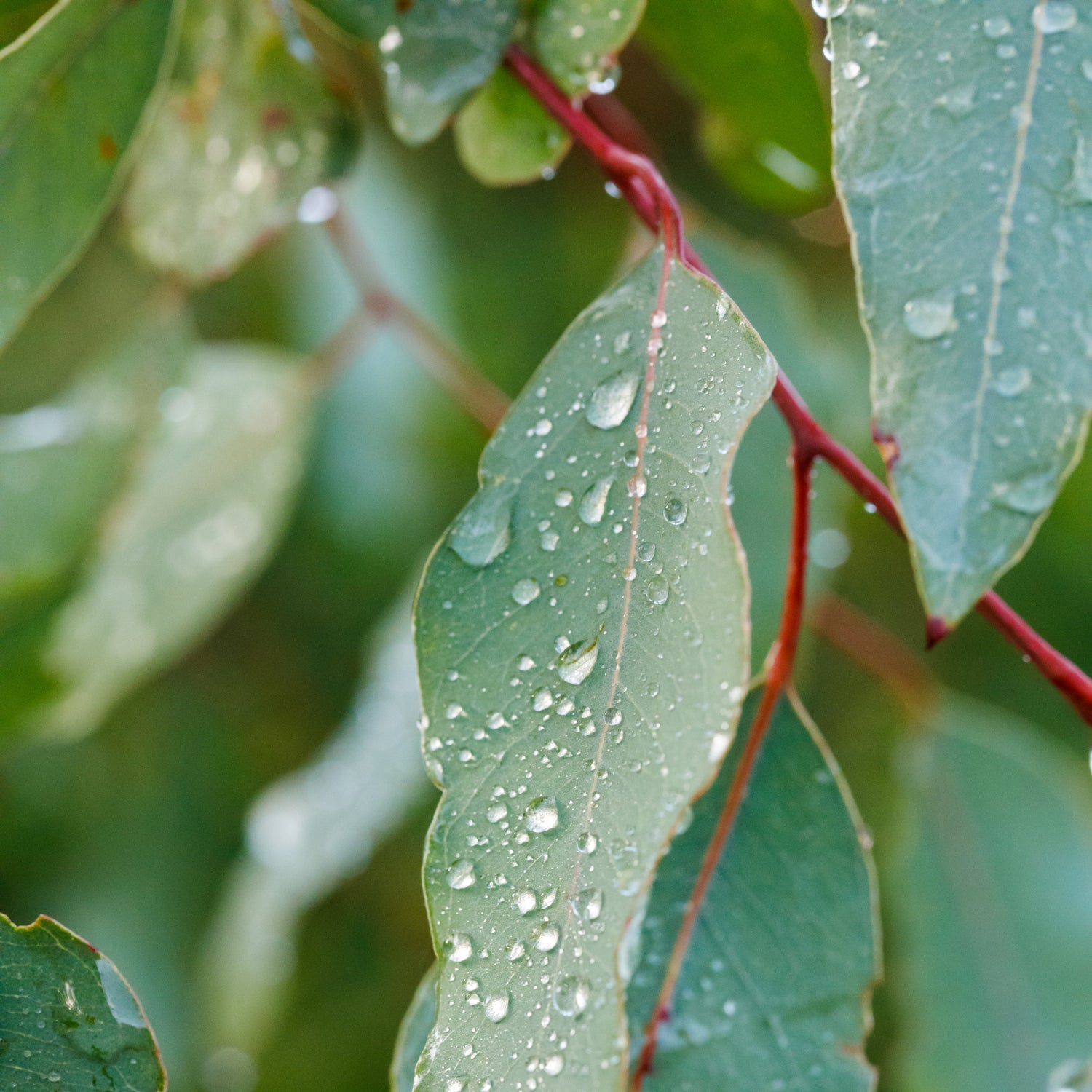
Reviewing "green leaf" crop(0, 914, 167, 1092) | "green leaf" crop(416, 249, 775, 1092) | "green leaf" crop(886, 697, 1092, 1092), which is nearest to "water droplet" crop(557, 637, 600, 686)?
"green leaf" crop(416, 249, 775, 1092)

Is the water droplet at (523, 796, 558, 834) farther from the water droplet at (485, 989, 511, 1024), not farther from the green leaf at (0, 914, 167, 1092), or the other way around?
the green leaf at (0, 914, 167, 1092)

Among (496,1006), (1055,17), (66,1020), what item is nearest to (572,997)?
(496,1006)

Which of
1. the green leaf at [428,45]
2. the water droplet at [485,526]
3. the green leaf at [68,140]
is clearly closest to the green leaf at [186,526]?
the green leaf at [68,140]

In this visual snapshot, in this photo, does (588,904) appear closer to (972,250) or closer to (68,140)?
(972,250)

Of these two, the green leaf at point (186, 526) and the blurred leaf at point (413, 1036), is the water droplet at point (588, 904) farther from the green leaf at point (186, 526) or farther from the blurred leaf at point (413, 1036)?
the green leaf at point (186, 526)

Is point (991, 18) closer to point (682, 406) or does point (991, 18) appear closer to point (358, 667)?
point (682, 406)

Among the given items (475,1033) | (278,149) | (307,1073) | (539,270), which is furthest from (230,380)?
(307,1073)
